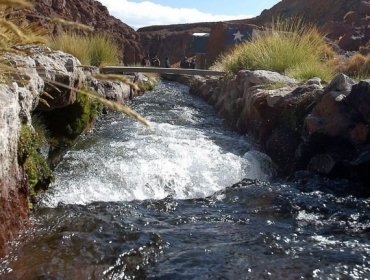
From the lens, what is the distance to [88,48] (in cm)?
1075

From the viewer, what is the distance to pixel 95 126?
292 inches

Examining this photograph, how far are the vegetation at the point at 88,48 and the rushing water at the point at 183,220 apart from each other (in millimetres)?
3891

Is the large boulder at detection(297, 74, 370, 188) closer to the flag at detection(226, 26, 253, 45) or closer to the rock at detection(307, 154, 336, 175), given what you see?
the rock at detection(307, 154, 336, 175)

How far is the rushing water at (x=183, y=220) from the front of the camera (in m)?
2.96

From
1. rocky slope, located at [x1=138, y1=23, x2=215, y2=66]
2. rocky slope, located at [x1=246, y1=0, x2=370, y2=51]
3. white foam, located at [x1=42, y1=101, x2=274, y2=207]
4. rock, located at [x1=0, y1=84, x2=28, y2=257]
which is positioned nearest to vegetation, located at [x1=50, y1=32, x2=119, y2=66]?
white foam, located at [x1=42, y1=101, x2=274, y2=207]

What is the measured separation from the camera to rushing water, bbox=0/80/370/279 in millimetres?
2965

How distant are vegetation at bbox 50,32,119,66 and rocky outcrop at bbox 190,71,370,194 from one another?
3937 millimetres

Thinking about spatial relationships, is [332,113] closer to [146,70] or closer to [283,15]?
[146,70]

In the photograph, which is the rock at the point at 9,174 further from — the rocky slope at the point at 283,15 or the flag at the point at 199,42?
the flag at the point at 199,42

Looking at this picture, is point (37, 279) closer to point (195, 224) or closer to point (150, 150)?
point (195, 224)

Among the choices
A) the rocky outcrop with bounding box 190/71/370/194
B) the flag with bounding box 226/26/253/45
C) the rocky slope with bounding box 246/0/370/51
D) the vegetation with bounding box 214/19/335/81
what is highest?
the rocky slope with bounding box 246/0/370/51

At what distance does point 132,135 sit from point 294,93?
2.47 metres

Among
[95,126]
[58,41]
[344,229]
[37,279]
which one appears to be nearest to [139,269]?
[37,279]

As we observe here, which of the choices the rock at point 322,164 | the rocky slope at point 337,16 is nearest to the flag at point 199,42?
the rocky slope at point 337,16
